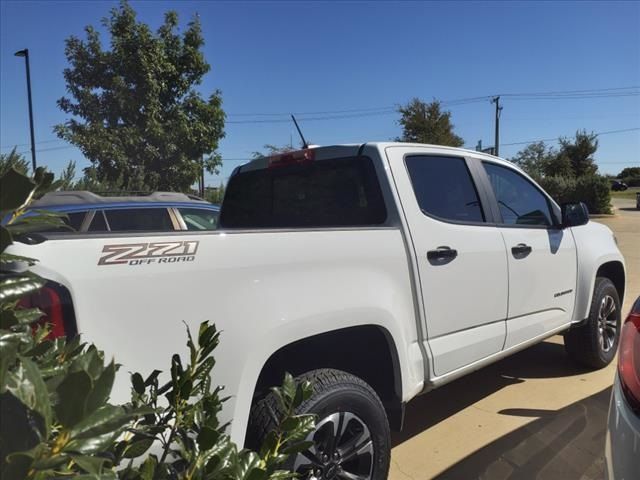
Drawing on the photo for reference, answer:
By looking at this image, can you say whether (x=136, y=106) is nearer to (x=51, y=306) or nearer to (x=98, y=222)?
(x=98, y=222)

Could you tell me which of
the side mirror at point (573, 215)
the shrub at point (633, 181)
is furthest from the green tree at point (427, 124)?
the shrub at point (633, 181)

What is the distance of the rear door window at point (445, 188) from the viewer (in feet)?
10.8

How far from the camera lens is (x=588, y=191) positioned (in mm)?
27375

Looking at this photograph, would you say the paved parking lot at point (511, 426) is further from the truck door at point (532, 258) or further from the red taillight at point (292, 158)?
the red taillight at point (292, 158)

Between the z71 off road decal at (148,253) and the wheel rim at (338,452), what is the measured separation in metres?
0.95

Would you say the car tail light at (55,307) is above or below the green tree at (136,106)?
below

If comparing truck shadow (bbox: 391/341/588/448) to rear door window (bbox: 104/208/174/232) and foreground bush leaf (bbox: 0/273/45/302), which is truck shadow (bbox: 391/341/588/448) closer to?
foreground bush leaf (bbox: 0/273/45/302)

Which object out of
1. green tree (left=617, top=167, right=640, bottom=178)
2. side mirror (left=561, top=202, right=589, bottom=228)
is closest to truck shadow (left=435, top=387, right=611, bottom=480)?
side mirror (left=561, top=202, right=589, bottom=228)

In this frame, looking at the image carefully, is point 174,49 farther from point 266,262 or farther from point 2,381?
point 2,381

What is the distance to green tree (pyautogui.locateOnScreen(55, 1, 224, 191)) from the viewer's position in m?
13.1

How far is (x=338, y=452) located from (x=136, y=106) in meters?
12.4

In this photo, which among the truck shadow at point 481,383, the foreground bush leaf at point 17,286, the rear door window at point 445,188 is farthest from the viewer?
the truck shadow at point 481,383

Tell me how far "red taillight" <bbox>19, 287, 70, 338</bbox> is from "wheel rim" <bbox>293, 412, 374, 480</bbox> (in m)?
1.12

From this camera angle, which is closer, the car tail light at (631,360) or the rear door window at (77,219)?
the car tail light at (631,360)
